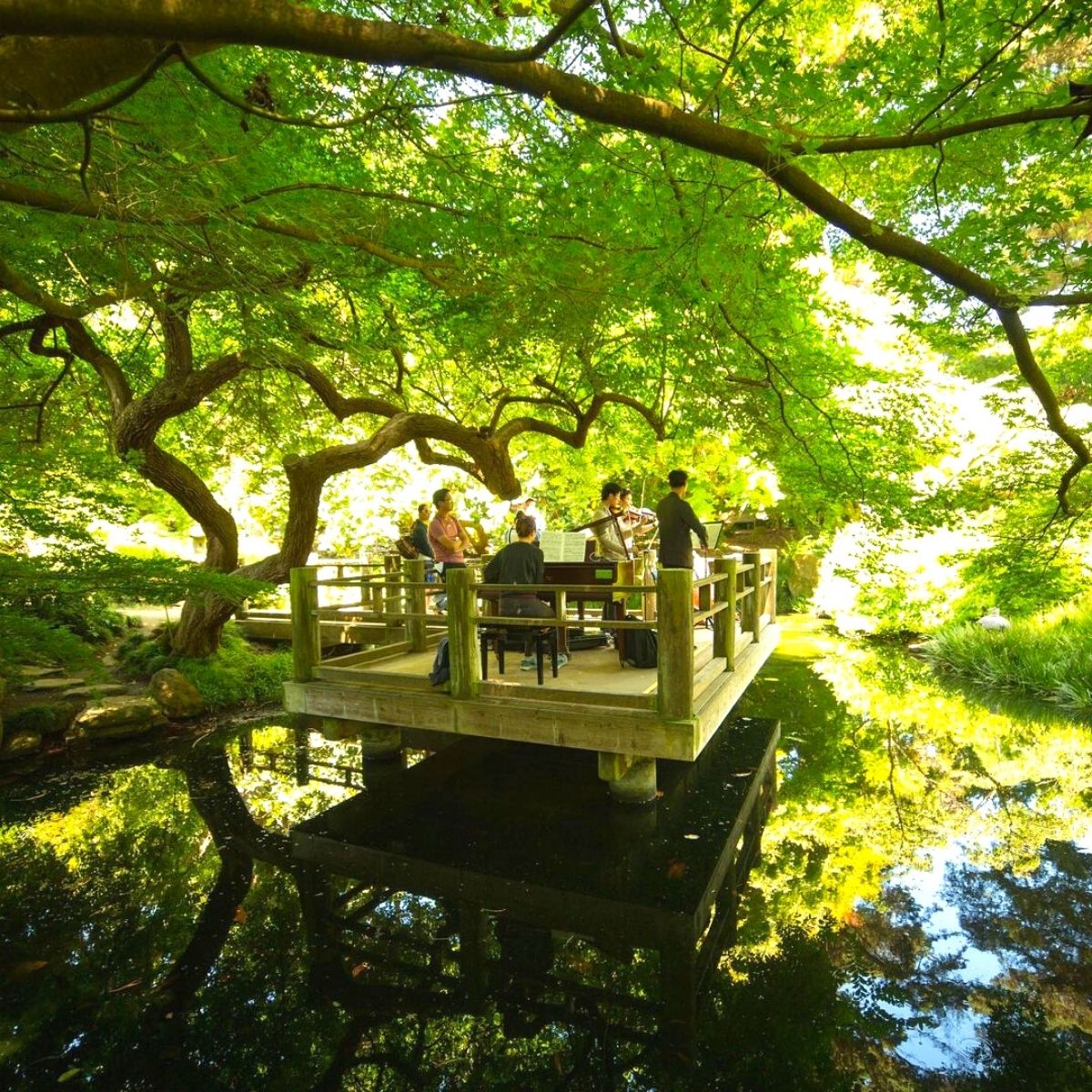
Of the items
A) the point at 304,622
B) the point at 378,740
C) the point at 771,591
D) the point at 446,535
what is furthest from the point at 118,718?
the point at 771,591

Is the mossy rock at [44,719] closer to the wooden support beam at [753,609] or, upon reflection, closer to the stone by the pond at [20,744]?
the stone by the pond at [20,744]

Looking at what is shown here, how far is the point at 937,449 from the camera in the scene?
941 cm

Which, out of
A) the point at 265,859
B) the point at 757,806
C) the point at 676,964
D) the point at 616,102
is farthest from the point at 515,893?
the point at 616,102

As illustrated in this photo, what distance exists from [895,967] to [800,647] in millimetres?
12715

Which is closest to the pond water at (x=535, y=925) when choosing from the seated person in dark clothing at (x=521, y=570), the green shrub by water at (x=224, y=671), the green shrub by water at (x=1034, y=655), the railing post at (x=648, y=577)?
the railing post at (x=648, y=577)

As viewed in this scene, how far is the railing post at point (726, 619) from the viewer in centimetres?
650

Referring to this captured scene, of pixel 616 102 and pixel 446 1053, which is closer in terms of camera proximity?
pixel 616 102

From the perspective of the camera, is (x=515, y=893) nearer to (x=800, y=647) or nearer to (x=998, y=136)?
(x=998, y=136)

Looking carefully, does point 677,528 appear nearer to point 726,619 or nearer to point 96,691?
point 726,619

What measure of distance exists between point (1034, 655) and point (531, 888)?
11303mm

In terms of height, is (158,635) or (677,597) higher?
(677,597)

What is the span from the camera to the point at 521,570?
19.7ft

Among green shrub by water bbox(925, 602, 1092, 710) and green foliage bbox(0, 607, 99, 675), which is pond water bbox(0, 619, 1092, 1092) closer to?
green foliage bbox(0, 607, 99, 675)

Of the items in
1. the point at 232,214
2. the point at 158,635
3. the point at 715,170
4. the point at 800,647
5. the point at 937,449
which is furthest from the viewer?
the point at 800,647
